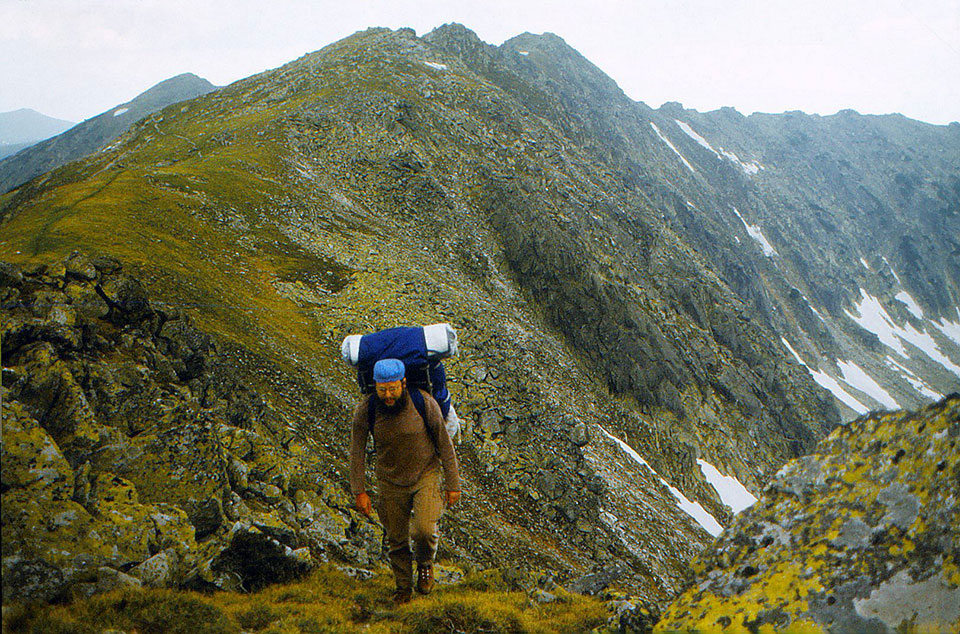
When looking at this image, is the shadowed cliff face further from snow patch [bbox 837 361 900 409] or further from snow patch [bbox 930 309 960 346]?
snow patch [bbox 930 309 960 346]

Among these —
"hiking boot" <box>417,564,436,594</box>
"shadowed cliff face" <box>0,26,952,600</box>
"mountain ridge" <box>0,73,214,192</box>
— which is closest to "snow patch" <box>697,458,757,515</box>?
"shadowed cliff face" <box>0,26,952,600</box>

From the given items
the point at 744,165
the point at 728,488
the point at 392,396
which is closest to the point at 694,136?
the point at 744,165

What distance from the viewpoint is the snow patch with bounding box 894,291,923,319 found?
15975 cm

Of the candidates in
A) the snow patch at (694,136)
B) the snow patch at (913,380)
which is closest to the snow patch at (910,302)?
the snow patch at (913,380)

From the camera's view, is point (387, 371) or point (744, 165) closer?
point (387, 371)

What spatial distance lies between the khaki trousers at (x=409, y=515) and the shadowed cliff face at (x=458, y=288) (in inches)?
109

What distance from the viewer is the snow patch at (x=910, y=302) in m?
160

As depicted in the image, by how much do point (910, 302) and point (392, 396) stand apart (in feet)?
684

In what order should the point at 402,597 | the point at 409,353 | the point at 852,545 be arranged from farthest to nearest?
the point at 402,597 < the point at 409,353 < the point at 852,545

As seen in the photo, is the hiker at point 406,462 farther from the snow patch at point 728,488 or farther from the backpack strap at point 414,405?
the snow patch at point 728,488

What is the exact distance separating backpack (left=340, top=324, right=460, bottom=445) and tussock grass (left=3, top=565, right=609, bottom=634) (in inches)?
101

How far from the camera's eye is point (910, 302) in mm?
162750

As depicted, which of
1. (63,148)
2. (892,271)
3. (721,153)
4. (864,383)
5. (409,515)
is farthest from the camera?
(892,271)

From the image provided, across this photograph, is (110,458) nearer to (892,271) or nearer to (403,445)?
(403,445)
